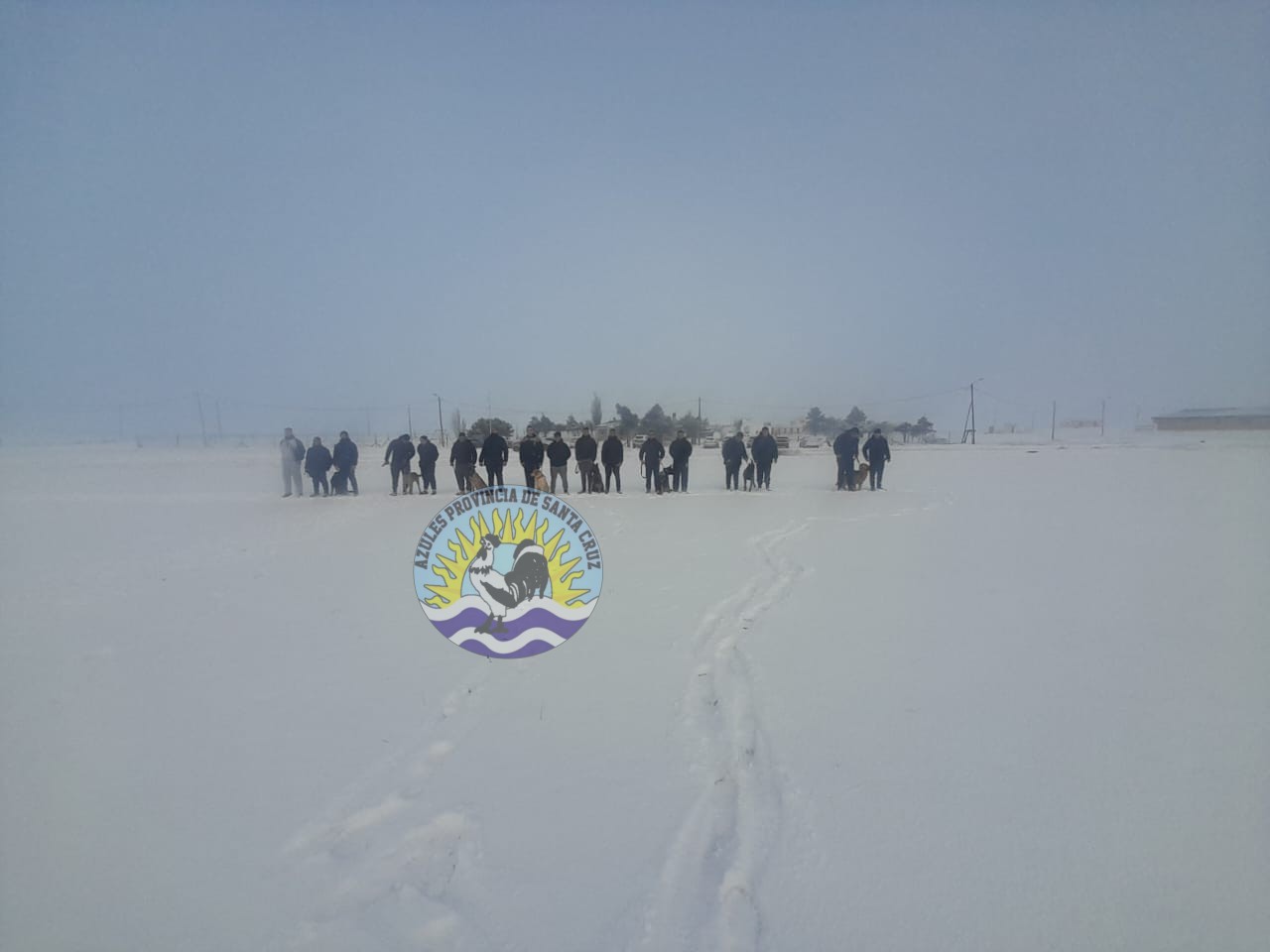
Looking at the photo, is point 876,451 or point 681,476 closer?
point 876,451

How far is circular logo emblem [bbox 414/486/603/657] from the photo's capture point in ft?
15.3

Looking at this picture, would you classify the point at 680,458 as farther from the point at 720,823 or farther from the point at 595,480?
the point at 720,823

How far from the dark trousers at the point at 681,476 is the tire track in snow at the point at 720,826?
10.8m

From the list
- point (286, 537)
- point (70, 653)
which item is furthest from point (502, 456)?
point (70, 653)

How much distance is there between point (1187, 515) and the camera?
376 inches

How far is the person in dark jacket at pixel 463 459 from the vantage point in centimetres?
1357

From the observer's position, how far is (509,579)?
504cm

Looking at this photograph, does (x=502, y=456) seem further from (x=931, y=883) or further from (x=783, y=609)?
(x=931, y=883)

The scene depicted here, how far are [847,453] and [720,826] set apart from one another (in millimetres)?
13485

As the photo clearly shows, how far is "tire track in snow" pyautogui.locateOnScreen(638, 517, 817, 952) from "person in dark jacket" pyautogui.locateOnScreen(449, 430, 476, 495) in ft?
34.4

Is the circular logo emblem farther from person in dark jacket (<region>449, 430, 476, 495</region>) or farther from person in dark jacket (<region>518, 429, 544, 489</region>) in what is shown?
person in dark jacket (<region>449, 430, 476, 495</region>)

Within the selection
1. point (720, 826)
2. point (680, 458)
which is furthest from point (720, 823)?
point (680, 458)

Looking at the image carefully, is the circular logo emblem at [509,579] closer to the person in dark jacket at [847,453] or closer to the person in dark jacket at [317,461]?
the person in dark jacket at [317,461]

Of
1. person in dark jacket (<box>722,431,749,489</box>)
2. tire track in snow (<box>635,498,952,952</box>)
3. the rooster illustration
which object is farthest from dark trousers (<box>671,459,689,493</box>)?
tire track in snow (<box>635,498,952,952</box>)
